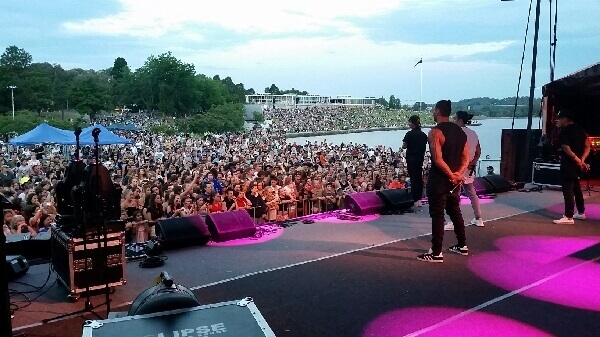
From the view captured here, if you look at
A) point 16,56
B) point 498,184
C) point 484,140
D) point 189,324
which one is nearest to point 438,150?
point 189,324

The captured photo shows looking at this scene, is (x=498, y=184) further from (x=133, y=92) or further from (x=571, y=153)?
(x=133, y=92)

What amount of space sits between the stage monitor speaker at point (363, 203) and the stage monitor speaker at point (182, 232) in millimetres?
2618

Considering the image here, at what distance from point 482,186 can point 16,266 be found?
26.3ft

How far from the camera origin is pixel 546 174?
10.4 m

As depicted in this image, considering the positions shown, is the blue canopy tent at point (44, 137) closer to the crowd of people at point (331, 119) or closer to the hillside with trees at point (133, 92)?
the hillside with trees at point (133, 92)

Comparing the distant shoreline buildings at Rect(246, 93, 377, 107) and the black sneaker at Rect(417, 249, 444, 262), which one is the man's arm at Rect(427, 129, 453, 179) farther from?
the distant shoreline buildings at Rect(246, 93, 377, 107)

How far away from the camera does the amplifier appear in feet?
33.6

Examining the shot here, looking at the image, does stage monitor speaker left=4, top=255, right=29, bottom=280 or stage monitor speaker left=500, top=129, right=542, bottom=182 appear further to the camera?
stage monitor speaker left=500, top=129, right=542, bottom=182

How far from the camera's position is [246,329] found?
204 cm

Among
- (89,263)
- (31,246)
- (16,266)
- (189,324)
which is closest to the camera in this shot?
(189,324)

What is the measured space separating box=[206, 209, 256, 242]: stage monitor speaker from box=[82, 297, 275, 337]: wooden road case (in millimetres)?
3974

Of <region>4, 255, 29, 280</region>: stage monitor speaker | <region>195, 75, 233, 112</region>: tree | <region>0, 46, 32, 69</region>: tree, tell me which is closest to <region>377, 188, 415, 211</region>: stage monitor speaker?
<region>4, 255, 29, 280</region>: stage monitor speaker

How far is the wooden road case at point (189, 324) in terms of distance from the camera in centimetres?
197

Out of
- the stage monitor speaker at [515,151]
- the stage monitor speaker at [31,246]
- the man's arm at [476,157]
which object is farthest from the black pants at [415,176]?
the stage monitor speaker at [31,246]
